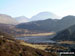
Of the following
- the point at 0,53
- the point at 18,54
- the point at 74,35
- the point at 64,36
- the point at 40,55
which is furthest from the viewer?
the point at 64,36

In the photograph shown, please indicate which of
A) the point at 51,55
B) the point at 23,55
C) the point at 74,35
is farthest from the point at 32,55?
the point at 74,35

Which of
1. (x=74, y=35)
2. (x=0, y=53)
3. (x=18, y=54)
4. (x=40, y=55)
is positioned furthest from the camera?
(x=74, y=35)

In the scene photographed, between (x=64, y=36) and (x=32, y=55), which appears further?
(x=64, y=36)

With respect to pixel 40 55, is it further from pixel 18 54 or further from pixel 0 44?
pixel 0 44

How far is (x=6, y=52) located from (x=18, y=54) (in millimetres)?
4700

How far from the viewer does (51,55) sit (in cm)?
7169

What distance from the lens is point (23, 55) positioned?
63344 mm

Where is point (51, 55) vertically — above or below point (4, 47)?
below

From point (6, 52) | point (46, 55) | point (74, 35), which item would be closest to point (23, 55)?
point (6, 52)

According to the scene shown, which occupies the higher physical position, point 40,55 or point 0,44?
point 0,44

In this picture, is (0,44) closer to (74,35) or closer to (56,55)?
(56,55)

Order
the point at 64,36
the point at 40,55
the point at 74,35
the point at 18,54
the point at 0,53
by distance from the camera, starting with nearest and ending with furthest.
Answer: the point at 0,53 → the point at 18,54 → the point at 40,55 → the point at 74,35 → the point at 64,36

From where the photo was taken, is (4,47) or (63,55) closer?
(4,47)

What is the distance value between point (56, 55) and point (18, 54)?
17609 millimetres
